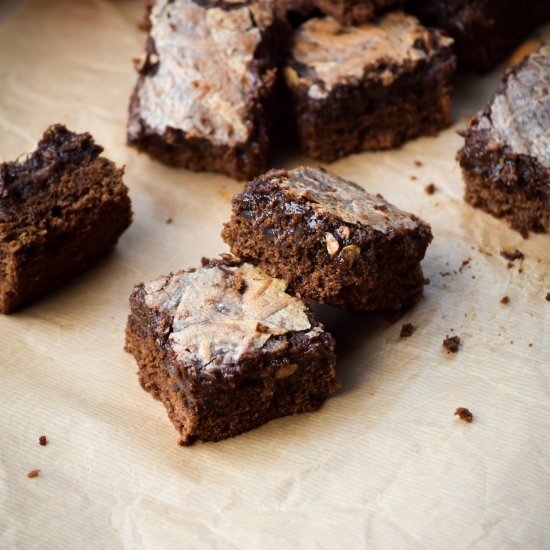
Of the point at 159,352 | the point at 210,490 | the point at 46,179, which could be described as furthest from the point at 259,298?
the point at 46,179

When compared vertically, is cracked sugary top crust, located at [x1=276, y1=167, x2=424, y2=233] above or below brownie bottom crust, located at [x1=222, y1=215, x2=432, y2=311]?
above

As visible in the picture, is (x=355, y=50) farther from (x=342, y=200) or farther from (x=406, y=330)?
(x=406, y=330)

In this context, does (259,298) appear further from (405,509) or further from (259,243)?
(405,509)

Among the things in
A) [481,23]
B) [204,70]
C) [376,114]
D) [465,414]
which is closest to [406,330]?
[465,414]

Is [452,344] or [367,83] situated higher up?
[367,83]

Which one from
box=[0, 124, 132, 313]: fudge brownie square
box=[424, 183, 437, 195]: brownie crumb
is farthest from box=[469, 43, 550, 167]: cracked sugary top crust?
box=[0, 124, 132, 313]: fudge brownie square

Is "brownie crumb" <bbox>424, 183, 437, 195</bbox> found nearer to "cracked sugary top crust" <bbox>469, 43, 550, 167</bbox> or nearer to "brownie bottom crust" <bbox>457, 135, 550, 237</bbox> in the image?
"brownie bottom crust" <bbox>457, 135, 550, 237</bbox>
